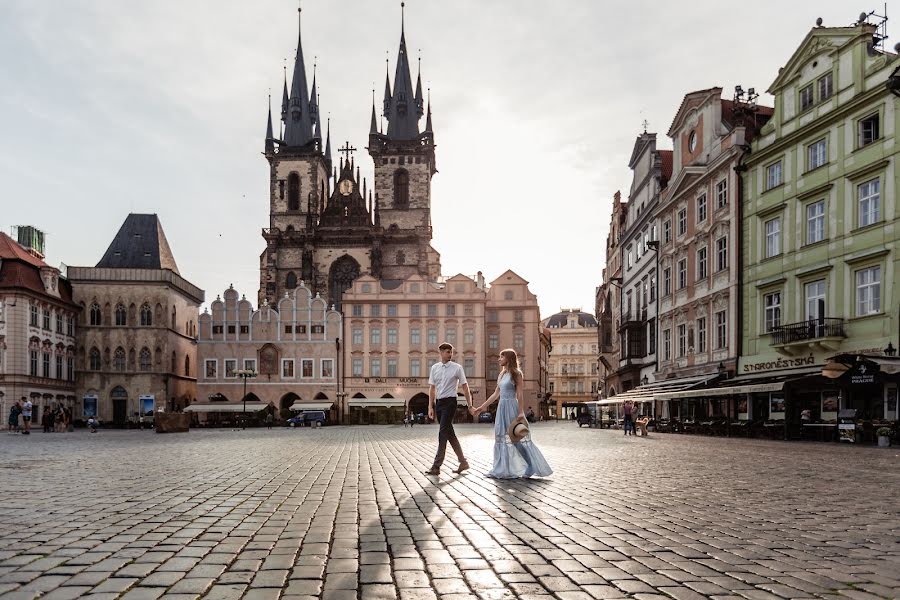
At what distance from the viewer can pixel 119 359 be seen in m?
67.3

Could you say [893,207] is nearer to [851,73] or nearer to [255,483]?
[851,73]

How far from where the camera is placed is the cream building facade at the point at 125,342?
219ft

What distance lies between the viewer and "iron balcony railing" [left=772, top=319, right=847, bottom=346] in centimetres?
2645

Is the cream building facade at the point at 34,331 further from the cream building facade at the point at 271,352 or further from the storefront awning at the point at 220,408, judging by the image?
the cream building facade at the point at 271,352

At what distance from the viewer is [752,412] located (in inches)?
1192

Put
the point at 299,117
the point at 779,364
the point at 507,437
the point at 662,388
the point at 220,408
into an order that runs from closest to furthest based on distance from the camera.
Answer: the point at 507,437, the point at 779,364, the point at 662,388, the point at 220,408, the point at 299,117

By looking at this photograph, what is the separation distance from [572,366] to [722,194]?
87539 mm

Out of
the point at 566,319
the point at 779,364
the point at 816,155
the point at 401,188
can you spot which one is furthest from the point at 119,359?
the point at 566,319

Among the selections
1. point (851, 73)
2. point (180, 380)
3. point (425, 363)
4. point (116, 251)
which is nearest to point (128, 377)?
point (180, 380)

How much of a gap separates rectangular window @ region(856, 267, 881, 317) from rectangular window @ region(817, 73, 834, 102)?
601 cm

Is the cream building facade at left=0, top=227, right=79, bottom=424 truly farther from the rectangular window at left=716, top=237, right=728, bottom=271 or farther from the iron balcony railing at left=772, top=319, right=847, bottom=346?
the iron balcony railing at left=772, top=319, right=847, bottom=346

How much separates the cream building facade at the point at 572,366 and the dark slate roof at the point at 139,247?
198 ft

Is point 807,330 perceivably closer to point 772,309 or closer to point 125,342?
point 772,309

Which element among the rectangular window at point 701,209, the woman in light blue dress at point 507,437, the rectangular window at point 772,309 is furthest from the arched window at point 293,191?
the woman in light blue dress at point 507,437
